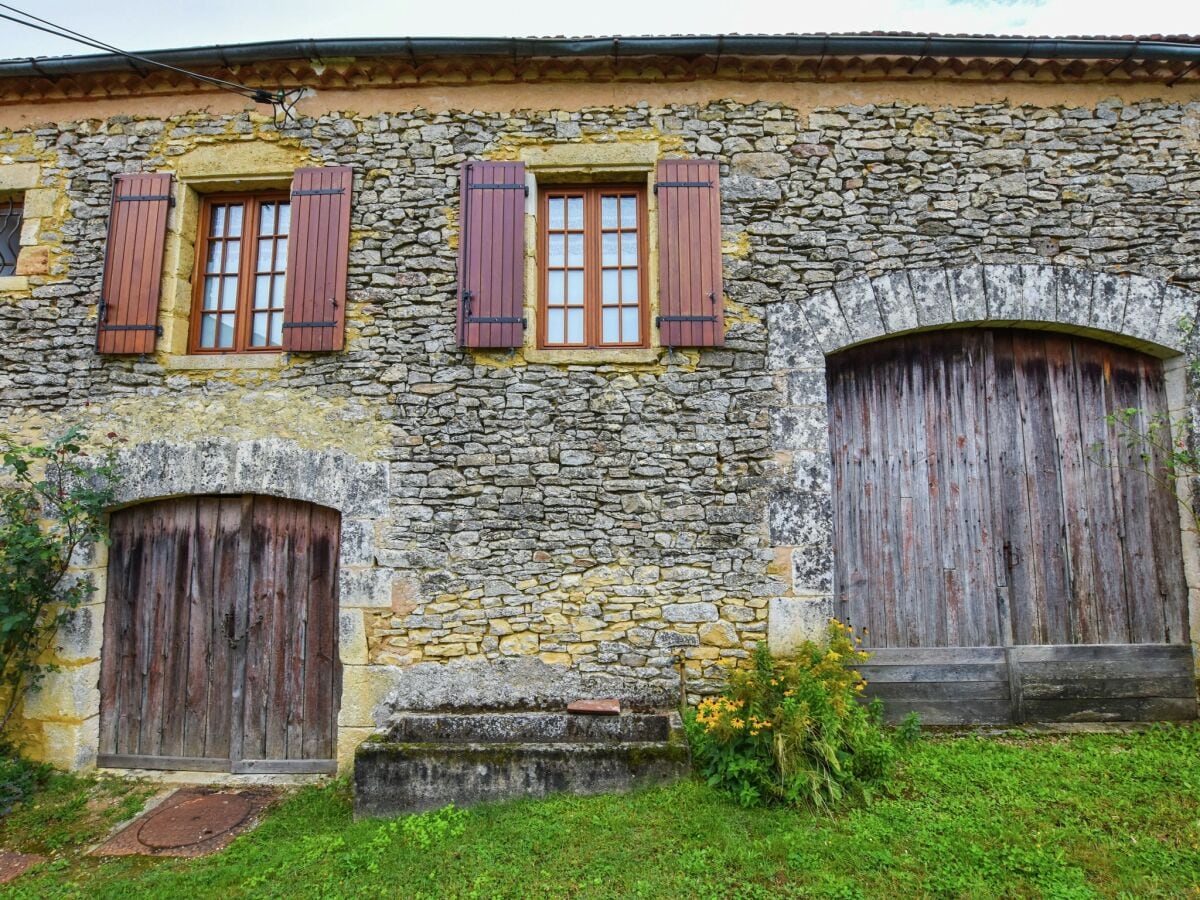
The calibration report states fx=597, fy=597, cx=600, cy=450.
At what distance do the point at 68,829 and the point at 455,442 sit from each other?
10.6 ft

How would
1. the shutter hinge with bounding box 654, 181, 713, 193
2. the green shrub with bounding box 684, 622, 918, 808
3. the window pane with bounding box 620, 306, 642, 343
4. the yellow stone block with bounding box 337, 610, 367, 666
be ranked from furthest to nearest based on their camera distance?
the window pane with bounding box 620, 306, 642, 343, the shutter hinge with bounding box 654, 181, 713, 193, the yellow stone block with bounding box 337, 610, 367, 666, the green shrub with bounding box 684, 622, 918, 808

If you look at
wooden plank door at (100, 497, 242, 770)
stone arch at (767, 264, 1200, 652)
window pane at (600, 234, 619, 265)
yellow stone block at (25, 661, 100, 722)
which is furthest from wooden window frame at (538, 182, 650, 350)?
yellow stone block at (25, 661, 100, 722)

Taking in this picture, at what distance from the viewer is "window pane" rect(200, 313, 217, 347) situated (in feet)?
14.8

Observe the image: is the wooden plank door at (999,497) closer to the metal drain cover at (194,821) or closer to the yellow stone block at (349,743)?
the yellow stone block at (349,743)

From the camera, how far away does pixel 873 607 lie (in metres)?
4.27

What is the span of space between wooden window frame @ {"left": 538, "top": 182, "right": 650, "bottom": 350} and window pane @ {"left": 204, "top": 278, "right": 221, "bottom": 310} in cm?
249

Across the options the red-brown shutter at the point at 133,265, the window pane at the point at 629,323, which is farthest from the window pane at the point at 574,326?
the red-brown shutter at the point at 133,265

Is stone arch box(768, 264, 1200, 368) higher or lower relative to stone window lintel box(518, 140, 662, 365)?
lower

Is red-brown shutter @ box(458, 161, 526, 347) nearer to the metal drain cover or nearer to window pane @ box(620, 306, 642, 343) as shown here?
window pane @ box(620, 306, 642, 343)

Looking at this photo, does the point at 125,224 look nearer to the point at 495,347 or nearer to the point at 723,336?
the point at 495,347

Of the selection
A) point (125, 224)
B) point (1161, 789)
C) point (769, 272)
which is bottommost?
point (1161, 789)

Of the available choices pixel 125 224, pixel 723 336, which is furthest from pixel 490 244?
pixel 125 224

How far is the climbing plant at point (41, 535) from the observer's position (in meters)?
3.94

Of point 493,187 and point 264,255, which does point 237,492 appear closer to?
point 264,255
